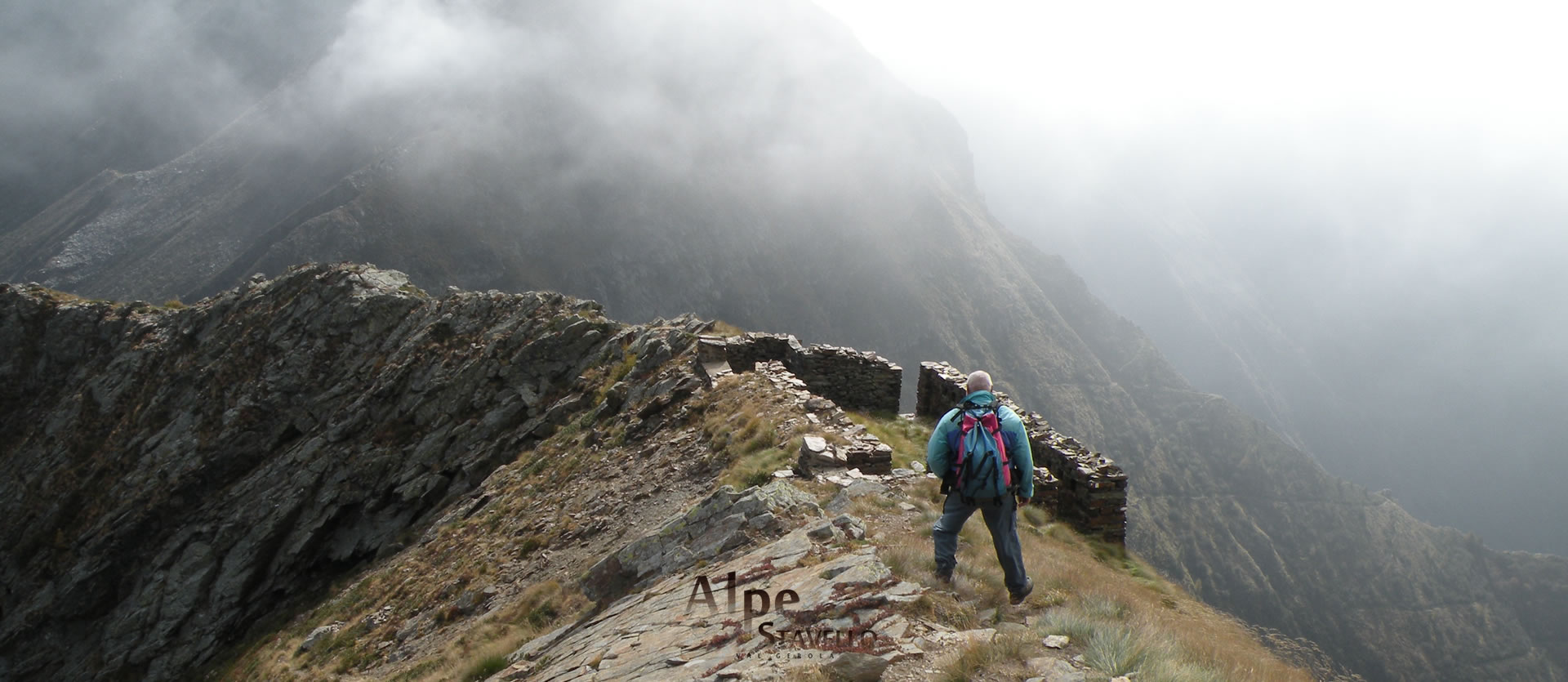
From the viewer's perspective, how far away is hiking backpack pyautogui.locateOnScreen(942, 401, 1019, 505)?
7086 millimetres

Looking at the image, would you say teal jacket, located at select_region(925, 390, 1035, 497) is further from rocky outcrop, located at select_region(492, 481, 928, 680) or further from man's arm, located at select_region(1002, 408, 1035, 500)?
rocky outcrop, located at select_region(492, 481, 928, 680)

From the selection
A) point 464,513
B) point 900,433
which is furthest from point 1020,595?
point 464,513

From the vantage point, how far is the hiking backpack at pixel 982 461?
709cm

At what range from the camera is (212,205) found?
11256 centimetres

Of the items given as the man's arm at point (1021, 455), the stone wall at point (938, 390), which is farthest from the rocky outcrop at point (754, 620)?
the stone wall at point (938, 390)

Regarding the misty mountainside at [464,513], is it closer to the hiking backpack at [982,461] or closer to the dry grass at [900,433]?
the dry grass at [900,433]

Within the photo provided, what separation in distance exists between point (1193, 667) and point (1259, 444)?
158 m

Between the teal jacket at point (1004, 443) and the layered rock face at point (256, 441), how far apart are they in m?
12.2

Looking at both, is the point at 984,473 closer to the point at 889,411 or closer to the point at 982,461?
the point at 982,461

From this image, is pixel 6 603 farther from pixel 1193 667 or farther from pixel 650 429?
pixel 1193 667

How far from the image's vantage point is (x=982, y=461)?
712 centimetres

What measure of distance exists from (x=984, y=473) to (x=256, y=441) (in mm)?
31975

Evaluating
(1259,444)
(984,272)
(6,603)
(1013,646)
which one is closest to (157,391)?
(6,603)

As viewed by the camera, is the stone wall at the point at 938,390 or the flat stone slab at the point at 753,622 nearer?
the flat stone slab at the point at 753,622
